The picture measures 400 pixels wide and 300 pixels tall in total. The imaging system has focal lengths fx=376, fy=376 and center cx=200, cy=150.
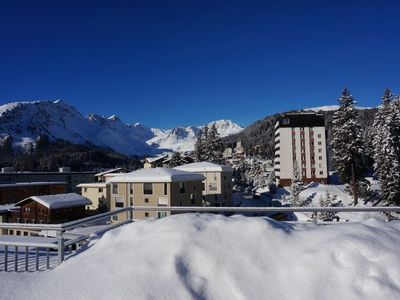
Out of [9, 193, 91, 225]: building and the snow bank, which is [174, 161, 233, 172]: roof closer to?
[9, 193, 91, 225]: building

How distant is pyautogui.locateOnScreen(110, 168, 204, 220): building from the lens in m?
38.4

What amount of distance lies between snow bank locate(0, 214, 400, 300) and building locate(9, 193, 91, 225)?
39877 mm

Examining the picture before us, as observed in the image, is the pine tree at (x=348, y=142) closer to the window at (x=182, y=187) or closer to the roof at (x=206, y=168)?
the roof at (x=206, y=168)

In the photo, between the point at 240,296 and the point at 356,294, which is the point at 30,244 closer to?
the point at 240,296

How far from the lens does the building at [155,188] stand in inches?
1511

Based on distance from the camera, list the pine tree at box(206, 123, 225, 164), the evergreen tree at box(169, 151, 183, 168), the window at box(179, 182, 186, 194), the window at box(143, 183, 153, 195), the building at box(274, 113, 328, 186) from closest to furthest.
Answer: the window at box(143, 183, 153, 195)
the window at box(179, 182, 186, 194)
the pine tree at box(206, 123, 225, 164)
the evergreen tree at box(169, 151, 183, 168)
the building at box(274, 113, 328, 186)

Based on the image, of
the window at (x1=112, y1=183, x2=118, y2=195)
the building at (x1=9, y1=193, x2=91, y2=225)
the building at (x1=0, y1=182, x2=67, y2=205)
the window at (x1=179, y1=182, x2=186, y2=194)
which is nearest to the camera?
the window at (x1=179, y1=182, x2=186, y2=194)

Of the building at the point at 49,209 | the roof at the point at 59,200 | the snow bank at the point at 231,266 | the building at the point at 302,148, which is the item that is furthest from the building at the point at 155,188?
the building at the point at 302,148

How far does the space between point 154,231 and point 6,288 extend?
8.88 feet

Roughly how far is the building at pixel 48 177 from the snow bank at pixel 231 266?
3908 inches

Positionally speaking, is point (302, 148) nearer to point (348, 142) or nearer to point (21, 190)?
point (348, 142)

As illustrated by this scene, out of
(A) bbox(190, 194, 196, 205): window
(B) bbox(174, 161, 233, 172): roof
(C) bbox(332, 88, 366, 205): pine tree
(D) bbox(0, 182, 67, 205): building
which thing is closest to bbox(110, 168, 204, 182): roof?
(A) bbox(190, 194, 196, 205): window

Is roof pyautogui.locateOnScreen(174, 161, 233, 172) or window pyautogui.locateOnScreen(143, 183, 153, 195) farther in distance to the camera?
roof pyautogui.locateOnScreen(174, 161, 233, 172)

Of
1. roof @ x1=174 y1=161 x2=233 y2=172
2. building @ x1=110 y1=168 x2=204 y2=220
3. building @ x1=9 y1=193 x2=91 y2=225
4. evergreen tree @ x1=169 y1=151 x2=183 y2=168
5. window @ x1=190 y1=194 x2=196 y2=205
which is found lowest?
building @ x1=9 y1=193 x2=91 y2=225
